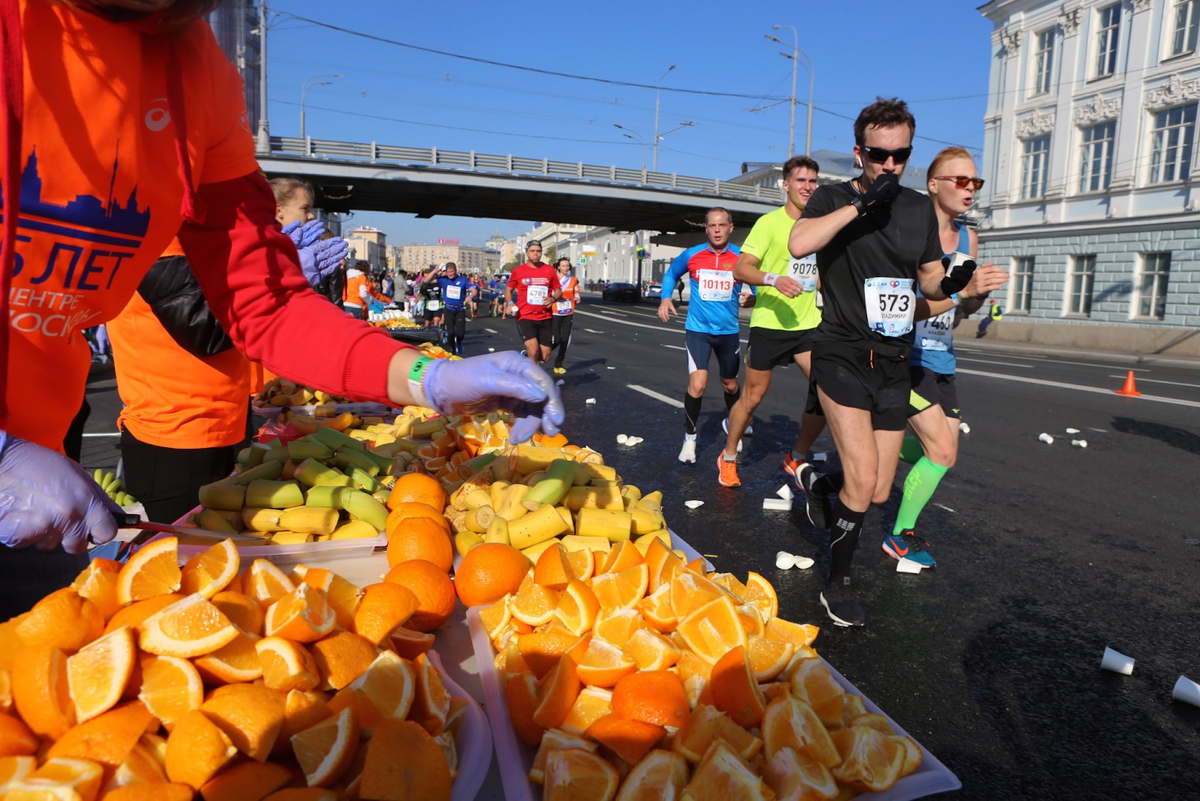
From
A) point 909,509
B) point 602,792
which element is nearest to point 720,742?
point 602,792

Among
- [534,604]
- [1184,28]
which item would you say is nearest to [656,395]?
[534,604]

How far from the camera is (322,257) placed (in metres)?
5.34

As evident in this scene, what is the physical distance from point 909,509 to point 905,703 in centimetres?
164

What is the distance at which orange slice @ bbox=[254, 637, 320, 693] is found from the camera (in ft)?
4.31

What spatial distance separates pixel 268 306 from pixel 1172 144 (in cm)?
3187

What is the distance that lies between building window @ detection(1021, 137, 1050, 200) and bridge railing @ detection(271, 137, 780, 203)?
56.4ft

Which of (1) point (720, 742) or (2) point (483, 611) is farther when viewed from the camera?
(2) point (483, 611)

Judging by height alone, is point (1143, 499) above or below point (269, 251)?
below

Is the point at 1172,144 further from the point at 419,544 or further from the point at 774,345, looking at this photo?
the point at 419,544

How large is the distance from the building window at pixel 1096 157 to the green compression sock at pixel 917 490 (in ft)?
96.7

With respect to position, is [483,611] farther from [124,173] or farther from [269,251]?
[124,173]

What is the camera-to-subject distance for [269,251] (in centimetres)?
167

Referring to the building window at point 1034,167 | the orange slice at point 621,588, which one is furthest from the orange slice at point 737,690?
the building window at point 1034,167

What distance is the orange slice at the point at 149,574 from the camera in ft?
4.65
